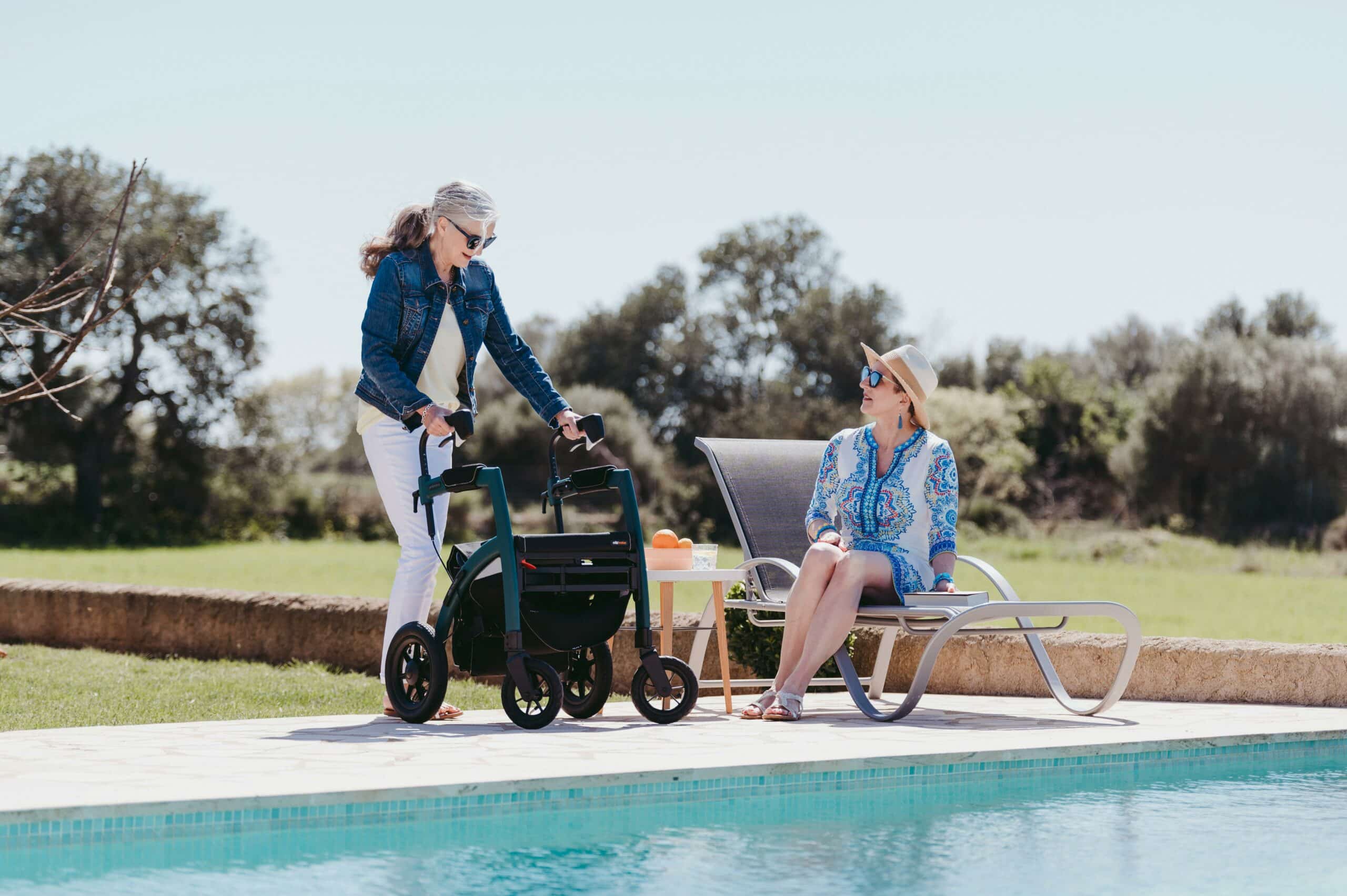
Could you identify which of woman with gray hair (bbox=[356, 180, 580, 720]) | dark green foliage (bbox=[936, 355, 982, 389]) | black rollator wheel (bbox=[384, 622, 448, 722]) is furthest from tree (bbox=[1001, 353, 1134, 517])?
black rollator wheel (bbox=[384, 622, 448, 722])

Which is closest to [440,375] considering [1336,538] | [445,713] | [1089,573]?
[445,713]

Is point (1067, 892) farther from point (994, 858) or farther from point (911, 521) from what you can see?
point (911, 521)

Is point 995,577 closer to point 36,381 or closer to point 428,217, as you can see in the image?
point 428,217

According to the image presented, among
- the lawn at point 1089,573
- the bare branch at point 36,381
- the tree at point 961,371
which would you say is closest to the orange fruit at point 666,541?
the bare branch at point 36,381

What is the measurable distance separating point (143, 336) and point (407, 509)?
104 ft

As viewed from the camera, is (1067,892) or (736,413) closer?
(1067,892)

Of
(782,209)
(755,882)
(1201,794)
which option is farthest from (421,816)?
(782,209)

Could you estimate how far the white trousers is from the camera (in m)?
4.75

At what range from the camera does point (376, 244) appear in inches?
193

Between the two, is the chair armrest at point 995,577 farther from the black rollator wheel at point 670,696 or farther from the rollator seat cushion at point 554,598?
the rollator seat cushion at point 554,598

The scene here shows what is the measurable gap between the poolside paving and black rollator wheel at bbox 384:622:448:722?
70 mm

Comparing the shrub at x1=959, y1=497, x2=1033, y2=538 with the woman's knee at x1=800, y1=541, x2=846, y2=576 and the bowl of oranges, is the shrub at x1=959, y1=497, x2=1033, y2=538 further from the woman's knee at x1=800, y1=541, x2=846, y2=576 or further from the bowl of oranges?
the woman's knee at x1=800, y1=541, x2=846, y2=576

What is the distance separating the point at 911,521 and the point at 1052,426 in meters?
40.4

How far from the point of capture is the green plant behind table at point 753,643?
6.13 metres
